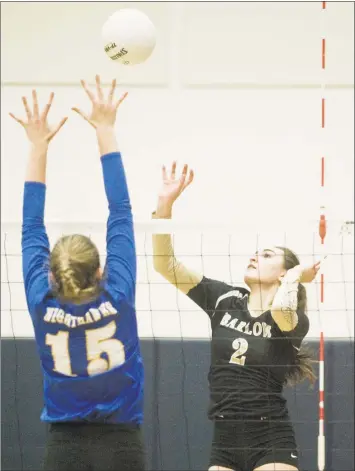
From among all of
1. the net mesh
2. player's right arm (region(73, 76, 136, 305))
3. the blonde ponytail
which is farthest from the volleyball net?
the blonde ponytail

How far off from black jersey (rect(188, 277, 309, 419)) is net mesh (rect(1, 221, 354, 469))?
0.93 metres

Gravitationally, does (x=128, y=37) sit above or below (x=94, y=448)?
above

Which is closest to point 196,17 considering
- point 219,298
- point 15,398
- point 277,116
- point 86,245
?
point 277,116

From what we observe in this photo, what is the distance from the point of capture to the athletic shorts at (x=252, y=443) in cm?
367

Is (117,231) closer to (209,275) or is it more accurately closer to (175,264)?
(175,264)

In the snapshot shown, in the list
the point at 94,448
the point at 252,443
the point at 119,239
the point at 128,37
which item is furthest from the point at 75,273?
the point at 128,37

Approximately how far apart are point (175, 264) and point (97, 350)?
106 centimetres

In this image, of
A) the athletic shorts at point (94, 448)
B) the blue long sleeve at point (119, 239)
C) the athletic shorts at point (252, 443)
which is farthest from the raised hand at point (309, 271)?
the athletic shorts at point (94, 448)

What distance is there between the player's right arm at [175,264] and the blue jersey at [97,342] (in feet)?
2.26

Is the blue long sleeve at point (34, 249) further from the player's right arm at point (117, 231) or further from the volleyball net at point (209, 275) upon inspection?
the volleyball net at point (209, 275)

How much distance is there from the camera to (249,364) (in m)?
3.83

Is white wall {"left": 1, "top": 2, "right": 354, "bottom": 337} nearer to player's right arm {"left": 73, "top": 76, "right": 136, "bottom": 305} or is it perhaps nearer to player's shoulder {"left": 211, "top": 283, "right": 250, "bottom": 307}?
player's shoulder {"left": 211, "top": 283, "right": 250, "bottom": 307}

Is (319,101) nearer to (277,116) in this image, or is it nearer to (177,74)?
(277,116)

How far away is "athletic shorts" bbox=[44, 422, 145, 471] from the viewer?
8.93ft
